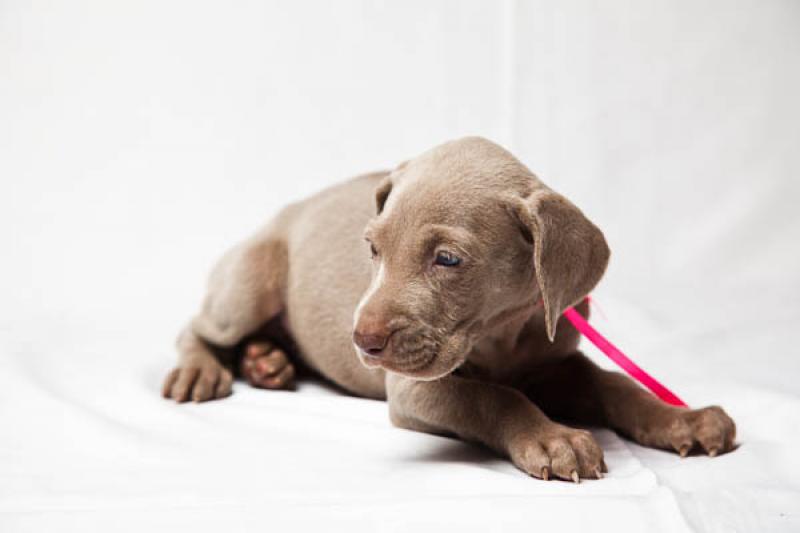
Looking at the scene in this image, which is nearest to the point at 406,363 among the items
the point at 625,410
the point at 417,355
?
the point at 417,355

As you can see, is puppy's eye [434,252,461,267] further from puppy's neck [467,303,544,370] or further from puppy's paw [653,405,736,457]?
puppy's paw [653,405,736,457]

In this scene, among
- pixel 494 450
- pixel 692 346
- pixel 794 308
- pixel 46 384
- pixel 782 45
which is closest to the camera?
pixel 494 450

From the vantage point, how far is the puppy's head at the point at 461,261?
11.0 ft

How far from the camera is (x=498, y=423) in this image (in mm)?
3592

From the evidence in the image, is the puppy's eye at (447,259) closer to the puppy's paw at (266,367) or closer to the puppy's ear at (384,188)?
the puppy's ear at (384,188)

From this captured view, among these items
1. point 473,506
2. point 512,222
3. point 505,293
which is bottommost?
point 473,506

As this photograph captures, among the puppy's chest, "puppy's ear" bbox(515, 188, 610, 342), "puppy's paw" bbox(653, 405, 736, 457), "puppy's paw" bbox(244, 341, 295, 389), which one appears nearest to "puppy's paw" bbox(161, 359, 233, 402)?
"puppy's paw" bbox(244, 341, 295, 389)

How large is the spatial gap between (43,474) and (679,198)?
475 centimetres

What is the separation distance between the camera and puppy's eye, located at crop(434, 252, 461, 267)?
11.1 feet

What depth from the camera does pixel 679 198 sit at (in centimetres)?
682

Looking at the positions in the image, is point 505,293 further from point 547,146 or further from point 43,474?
point 547,146

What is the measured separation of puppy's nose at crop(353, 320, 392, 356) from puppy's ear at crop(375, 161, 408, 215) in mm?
727

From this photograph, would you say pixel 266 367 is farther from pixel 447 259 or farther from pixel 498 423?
pixel 447 259

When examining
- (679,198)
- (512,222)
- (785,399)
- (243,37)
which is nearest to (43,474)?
(512,222)
